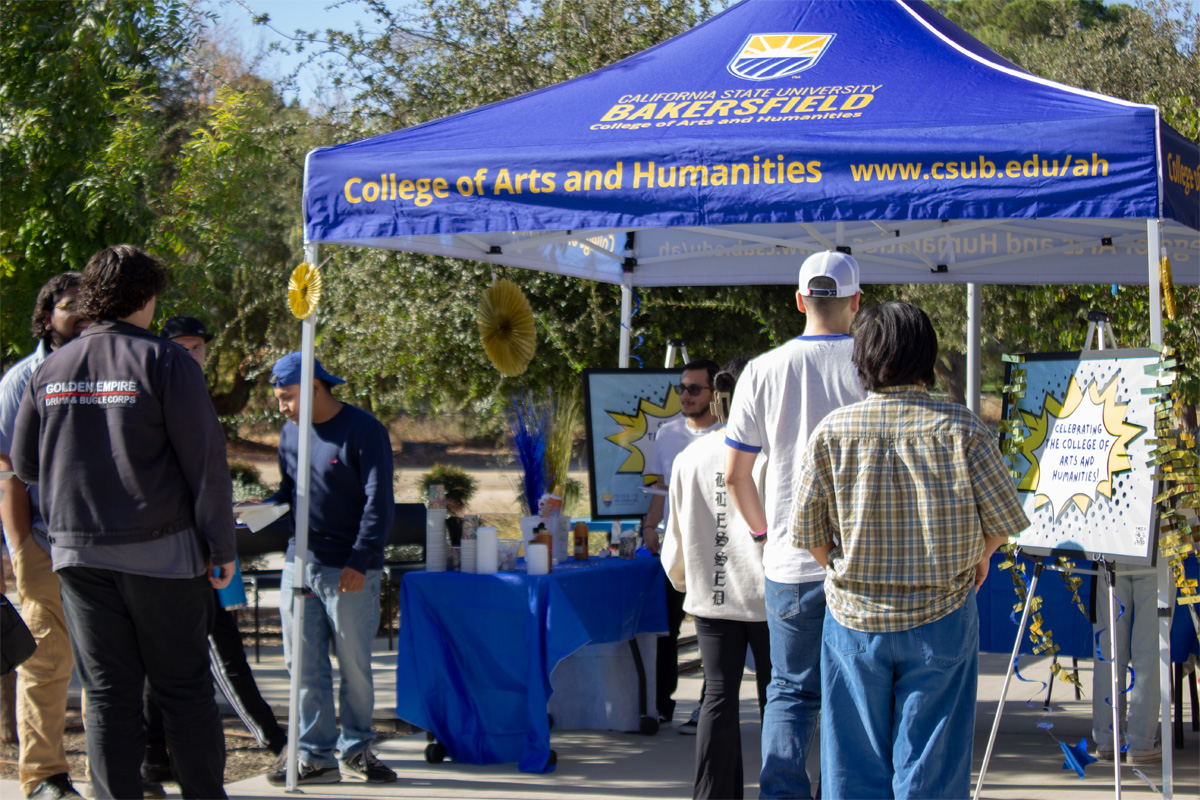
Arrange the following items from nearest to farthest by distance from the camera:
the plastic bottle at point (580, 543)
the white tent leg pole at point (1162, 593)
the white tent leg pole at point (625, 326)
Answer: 1. the white tent leg pole at point (1162, 593)
2. the plastic bottle at point (580, 543)
3. the white tent leg pole at point (625, 326)

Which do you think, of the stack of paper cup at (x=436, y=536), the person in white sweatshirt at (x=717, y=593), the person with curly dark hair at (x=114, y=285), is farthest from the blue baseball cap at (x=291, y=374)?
the person in white sweatshirt at (x=717, y=593)

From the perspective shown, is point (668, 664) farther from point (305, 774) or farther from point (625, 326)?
point (625, 326)

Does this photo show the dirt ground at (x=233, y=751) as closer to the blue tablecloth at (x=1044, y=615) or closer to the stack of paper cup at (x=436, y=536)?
the stack of paper cup at (x=436, y=536)

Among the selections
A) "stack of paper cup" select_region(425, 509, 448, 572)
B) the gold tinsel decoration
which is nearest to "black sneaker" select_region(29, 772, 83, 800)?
"stack of paper cup" select_region(425, 509, 448, 572)

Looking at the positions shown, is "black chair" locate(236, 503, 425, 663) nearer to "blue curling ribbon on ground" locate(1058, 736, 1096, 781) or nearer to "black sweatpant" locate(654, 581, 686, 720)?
"black sweatpant" locate(654, 581, 686, 720)

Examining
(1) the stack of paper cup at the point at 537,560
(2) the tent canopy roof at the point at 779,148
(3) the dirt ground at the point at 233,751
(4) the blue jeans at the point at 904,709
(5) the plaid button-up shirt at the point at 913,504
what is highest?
(2) the tent canopy roof at the point at 779,148

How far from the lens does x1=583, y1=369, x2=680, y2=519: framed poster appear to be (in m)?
6.38

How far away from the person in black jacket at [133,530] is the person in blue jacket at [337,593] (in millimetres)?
1178

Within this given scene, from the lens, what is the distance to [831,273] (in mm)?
3383

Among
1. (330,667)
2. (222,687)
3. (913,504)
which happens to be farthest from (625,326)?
(913,504)

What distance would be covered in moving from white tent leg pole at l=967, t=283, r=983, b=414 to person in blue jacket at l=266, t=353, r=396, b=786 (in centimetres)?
480

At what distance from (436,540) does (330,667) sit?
692 millimetres

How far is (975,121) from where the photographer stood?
396 centimetres

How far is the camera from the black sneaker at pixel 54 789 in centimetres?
398
